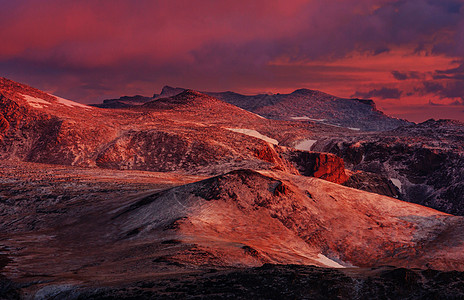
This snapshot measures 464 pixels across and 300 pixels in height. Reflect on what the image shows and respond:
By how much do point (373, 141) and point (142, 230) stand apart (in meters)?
111

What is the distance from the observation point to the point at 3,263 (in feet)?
53.7

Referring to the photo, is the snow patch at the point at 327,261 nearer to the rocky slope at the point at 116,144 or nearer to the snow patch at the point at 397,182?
the rocky slope at the point at 116,144

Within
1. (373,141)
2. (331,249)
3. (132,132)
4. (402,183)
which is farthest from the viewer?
(373,141)

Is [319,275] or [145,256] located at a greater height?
[319,275]

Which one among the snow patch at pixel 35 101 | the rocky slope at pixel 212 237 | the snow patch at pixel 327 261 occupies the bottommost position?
the snow patch at pixel 327 261

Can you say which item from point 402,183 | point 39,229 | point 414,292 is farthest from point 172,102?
point 414,292

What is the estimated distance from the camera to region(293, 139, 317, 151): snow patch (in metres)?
123

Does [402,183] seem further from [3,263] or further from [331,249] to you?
[3,263]

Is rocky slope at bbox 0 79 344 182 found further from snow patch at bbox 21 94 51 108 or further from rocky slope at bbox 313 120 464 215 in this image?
rocky slope at bbox 313 120 464 215

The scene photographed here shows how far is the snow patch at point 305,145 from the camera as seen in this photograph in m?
123

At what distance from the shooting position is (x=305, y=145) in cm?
12656

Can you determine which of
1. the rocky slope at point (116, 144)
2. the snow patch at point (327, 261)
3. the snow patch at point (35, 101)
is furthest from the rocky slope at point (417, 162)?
the snow patch at point (35, 101)

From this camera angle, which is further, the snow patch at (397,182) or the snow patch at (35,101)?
the snow patch at (397,182)

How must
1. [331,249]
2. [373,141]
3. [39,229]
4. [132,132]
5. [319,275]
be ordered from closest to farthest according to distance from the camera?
1. [319,275]
2. [331,249]
3. [39,229]
4. [132,132]
5. [373,141]
